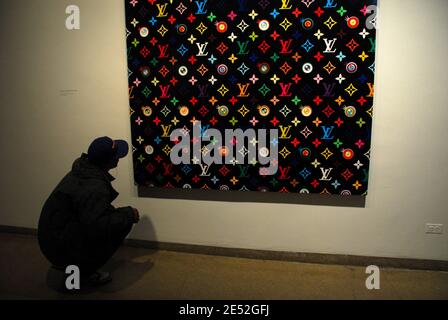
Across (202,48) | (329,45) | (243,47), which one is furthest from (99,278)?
(329,45)

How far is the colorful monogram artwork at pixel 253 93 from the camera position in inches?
84.3

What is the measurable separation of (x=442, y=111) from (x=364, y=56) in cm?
61

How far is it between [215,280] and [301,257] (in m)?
0.67

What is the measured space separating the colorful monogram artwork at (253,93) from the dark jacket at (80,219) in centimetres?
56

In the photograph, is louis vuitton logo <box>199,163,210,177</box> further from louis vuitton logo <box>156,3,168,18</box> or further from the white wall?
louis vuitton logo <box>156,3,168,18</box>

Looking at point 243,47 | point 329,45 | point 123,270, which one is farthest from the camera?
point 123,270

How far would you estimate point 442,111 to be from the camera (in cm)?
212

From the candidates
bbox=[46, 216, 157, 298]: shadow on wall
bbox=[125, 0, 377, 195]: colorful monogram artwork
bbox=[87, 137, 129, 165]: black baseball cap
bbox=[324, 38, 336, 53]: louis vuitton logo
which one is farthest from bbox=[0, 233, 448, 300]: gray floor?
bbox=[324, 38, 336, 53]: louis vuitton logo

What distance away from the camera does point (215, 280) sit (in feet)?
7.29

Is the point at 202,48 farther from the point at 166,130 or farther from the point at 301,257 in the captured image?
the point at 301,257

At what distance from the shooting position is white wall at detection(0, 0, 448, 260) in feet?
6.95

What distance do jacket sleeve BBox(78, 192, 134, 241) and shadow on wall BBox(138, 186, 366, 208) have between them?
0.59 meters

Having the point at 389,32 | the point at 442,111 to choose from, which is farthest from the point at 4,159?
the point at 442,111
